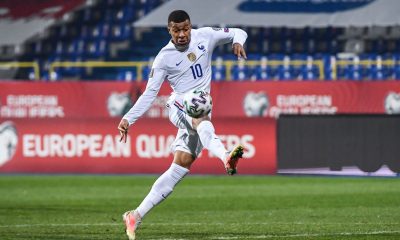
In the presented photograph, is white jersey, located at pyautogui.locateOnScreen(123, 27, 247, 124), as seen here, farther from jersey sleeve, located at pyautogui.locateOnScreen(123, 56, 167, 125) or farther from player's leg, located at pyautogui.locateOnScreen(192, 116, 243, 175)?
player's leg, located at pyautogui.locateOnScreen(192, 116, 243, 175)

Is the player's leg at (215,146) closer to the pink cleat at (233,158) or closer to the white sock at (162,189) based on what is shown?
the pink cleat at (233,158)

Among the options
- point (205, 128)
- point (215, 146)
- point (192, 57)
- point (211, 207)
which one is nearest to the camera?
point (215, 146)

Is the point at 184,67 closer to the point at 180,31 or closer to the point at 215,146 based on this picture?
the point at 180,31

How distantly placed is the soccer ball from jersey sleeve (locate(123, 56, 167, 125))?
0.34 m

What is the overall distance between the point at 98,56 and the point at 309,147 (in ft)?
39.9

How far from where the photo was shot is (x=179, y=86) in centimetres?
1023

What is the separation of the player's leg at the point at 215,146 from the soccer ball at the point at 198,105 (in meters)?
0.07

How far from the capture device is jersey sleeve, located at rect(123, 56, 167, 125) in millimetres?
9953

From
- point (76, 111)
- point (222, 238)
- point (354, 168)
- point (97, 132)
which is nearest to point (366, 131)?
point (354, 168)

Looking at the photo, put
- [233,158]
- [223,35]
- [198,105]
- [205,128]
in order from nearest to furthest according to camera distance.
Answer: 1. [233,158]
2. [205,128]
3. [198,105]
4. [223,35]

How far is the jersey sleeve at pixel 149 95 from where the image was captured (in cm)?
995

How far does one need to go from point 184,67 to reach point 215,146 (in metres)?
0.95

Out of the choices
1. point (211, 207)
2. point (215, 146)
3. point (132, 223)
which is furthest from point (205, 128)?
point (211, 207)

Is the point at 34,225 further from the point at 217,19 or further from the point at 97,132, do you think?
the point at 217,19
